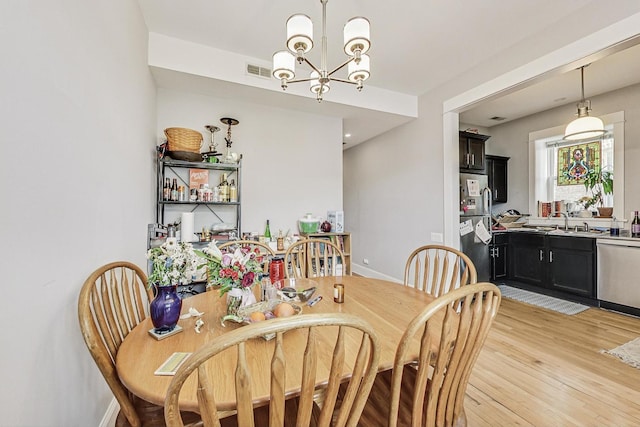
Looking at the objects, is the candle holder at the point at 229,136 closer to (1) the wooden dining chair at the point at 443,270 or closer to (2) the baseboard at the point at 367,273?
(1) the wooden dining chair at the point at 443,270

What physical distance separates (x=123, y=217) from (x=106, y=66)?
2.95 ft

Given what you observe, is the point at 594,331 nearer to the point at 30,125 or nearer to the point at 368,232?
the point at 368,232

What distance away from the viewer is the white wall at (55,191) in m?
0.84

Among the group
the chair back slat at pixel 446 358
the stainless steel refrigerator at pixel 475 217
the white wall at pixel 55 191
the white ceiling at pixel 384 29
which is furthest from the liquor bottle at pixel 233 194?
the stainless steel refrigerator at pixel 475 217

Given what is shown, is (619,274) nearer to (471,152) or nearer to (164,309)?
(471,152)

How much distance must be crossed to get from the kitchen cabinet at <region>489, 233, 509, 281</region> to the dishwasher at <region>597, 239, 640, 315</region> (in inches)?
45.0

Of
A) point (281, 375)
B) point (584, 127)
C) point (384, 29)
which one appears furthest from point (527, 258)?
point (281, 375)

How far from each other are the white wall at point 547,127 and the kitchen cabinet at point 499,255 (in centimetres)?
93

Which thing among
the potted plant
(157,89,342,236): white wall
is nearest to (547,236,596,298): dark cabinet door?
the potted plant

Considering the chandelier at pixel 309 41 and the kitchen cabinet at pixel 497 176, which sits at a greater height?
the chandelier at pixel 309 41

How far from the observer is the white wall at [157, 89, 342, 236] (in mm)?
3205

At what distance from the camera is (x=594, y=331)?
2.83m

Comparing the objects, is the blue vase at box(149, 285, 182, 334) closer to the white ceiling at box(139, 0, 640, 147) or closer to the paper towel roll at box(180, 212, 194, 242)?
the paper towel roll at box(180, 212, 194, 242)

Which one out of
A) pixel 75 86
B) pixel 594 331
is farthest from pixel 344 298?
pixel 594 331
